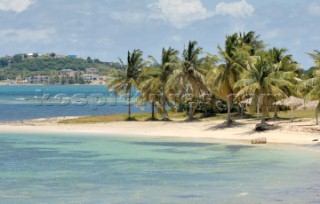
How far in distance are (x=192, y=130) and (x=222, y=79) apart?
4.60 m

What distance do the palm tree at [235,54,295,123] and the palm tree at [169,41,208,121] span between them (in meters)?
8.20

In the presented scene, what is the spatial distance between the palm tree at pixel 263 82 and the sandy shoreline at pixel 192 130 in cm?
225

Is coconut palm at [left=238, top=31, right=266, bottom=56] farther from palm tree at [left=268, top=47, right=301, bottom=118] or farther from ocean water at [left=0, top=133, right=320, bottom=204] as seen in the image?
ocean water at [left=0, top=133, right=320, bottom=204]

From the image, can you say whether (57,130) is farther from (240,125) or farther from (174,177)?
(174,177)

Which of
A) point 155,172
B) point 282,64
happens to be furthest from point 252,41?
point 155,172

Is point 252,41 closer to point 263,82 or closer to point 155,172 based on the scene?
point 263,82

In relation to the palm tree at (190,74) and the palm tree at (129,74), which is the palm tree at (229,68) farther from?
the palm tree at (129,74)

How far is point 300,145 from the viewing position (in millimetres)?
37656

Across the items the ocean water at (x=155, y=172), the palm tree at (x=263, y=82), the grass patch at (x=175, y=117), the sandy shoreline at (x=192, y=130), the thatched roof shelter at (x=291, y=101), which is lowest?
the ocean water at (x=155, y=172)

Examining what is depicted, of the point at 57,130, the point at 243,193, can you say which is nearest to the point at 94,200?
the point at 243,193

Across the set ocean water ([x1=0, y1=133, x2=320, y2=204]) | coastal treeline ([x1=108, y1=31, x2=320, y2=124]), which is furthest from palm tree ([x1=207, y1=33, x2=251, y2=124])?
ocean water ([x1=0, y1=133, x2=320, y2=204])

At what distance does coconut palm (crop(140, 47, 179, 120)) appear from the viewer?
5309 centimetres

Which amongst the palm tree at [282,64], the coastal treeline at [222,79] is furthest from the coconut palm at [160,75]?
the palm tree at [282,64]

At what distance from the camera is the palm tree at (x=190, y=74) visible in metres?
50.9
